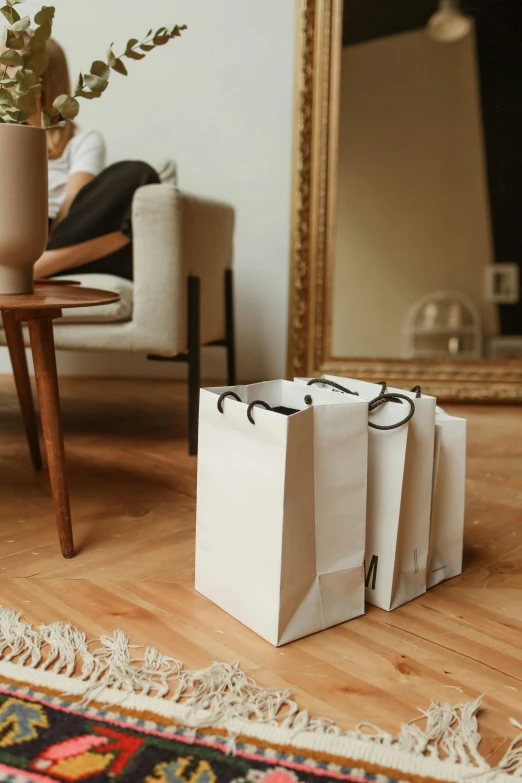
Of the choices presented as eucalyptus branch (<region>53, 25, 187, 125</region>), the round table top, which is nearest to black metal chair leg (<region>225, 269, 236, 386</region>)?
the round table top

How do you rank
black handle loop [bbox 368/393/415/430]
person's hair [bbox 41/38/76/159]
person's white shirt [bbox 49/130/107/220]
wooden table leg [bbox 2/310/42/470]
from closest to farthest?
black handle loop [bbox 368/393/415/430]
person's hair [bbox 41/38/76/159]
wooden table leg [bbox 2/310/42/470]
person's white shirt [bbox 49/130/107/220]

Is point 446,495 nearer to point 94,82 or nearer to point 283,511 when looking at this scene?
point 283,511

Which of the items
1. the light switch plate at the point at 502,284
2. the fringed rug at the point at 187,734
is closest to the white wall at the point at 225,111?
the light switch plate at the point at 502,284

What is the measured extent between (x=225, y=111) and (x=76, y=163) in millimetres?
722

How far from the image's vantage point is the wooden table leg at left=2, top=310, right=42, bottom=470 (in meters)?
1.55

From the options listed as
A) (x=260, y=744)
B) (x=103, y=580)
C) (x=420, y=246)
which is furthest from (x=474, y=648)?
(x=420, y=246)

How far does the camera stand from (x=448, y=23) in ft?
7.89

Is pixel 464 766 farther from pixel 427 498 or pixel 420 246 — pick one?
pixel 420 246

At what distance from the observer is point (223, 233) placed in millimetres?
2002

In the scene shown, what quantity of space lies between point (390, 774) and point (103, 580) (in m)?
0.52

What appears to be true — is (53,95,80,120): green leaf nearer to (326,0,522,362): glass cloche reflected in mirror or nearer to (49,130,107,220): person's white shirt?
(49,130,107,220): person's white shirt

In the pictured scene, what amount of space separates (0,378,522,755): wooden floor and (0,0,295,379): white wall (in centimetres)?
112

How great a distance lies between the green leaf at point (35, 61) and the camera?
1076 mm

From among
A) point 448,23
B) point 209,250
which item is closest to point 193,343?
point 209,250
